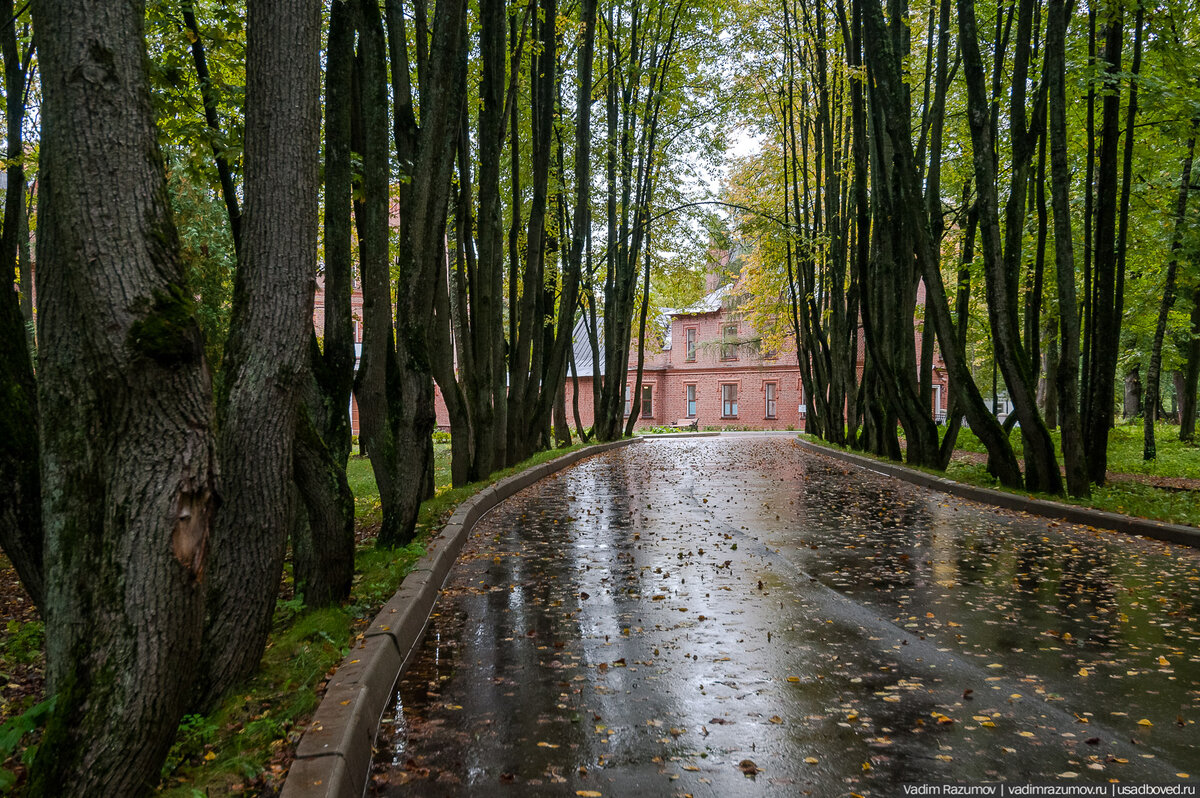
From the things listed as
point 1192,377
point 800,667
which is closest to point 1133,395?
point 1192,377

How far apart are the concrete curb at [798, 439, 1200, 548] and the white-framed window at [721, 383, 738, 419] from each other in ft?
128

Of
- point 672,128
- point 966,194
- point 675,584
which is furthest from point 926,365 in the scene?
point 675,584

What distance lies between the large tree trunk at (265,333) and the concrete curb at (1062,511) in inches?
347

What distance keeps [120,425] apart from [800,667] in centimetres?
375

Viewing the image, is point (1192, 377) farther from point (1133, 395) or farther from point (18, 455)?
point (18, 455)

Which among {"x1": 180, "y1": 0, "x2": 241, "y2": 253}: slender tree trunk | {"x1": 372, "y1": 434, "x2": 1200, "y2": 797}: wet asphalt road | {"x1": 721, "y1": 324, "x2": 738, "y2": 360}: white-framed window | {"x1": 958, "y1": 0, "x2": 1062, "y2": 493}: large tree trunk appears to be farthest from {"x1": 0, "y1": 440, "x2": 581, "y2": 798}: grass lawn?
{"x1": 721, "y1": 324, "x2": 738, "y2": 360}: white-framed window

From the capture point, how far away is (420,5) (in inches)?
439

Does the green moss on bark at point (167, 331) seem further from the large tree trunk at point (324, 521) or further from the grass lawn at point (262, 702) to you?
the large tree trunk at point (324, 521)

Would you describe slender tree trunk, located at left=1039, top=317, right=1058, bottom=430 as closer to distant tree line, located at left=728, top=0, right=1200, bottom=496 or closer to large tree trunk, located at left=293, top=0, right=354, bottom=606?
distant tree line, located at left=728, top=0, right=1200, bottom=496

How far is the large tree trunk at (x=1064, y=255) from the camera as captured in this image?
11.8 meters

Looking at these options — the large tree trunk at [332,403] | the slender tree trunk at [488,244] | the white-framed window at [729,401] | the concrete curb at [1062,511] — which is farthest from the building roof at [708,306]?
the large tree trunk at [332,403]

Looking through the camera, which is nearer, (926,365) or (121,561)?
(121,561)

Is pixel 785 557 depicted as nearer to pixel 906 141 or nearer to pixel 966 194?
pixel 906 141

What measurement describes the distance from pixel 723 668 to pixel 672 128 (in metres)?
26.6
